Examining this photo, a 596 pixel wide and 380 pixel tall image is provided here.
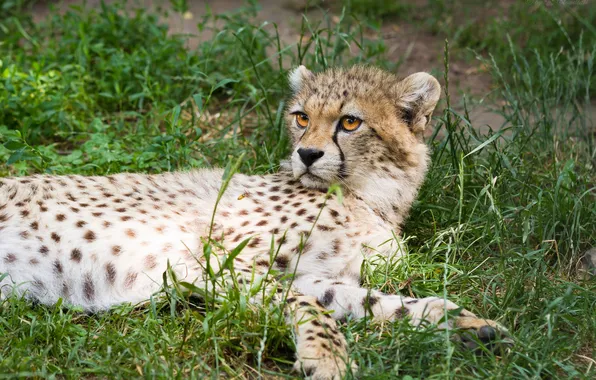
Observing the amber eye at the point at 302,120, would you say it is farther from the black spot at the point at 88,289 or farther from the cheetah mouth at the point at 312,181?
the black spot at the point at 88,289

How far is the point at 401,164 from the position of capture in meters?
3.84

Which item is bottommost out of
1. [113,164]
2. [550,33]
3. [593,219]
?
[113,164]

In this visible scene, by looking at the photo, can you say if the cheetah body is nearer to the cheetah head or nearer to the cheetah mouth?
the cheetah mouth

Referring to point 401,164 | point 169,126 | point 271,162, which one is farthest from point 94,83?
point 401,164

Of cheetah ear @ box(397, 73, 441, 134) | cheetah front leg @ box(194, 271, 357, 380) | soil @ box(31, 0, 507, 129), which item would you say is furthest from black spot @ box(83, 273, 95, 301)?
soil @ box(31, 0, 507, 129)

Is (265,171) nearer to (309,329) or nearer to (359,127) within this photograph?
(359,127)

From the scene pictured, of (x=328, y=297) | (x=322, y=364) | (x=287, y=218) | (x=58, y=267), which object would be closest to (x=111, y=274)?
(x=58, y=267)

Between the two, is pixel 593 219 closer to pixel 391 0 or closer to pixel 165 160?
pixel 165 160

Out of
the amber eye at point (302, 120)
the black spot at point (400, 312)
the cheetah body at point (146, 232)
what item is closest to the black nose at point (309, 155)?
the cheetah body at point (146, 232)

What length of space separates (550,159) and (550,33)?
194 centimetres

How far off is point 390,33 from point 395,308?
422 centimetres

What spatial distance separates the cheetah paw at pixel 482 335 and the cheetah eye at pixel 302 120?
→ 1.23 meters

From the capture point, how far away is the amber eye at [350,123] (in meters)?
3.77

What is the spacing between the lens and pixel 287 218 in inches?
142
